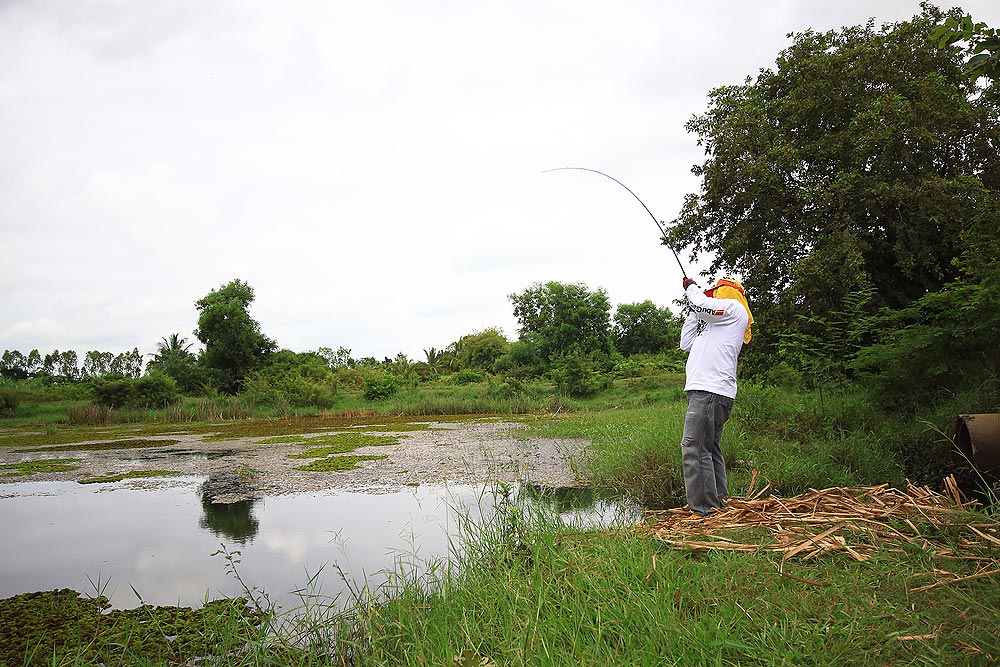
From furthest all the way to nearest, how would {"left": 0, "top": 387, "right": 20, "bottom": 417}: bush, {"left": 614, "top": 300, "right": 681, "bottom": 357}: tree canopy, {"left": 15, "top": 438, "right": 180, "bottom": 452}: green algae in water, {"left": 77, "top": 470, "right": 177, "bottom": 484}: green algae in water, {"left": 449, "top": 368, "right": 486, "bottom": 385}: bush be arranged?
{"left": 614, "top": 300, "right": 681, "bottom": 357}: tree canopy
{"left": 449, "top": 368, "right": 486, "bottom": 385}: bush
{"left": 0, "top": 387, "right": 20, "bottom": 417}: bush
{"left": 15, "top": 438, "right": 180, "bottom": 452}: green algae in water
{"left": 77, "top": 470, "right": 177, "bottom": 484}: green algae in water

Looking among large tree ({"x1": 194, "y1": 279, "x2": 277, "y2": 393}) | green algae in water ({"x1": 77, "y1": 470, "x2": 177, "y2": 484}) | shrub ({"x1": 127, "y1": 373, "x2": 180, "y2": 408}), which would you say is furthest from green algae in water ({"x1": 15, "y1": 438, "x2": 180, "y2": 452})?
large tree ({"x1": 194, "y1": 279, "x2": 277, "y2": 393})

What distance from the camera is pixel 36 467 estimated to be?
33.9ft

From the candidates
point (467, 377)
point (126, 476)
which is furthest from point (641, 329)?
point (126, 476)

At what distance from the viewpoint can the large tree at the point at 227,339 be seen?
93.4 ft

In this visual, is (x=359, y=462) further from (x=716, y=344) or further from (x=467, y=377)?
(x=467, y=377)

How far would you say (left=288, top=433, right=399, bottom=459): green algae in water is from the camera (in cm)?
1137

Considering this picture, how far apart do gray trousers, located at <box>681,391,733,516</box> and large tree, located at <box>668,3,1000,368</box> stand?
5.72 m

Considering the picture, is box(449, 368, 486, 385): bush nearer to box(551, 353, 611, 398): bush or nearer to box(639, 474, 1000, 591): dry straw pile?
box(551, 353, 611, 398): bush

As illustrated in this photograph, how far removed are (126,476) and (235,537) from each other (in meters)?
4.74

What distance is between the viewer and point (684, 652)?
2158 millimetres

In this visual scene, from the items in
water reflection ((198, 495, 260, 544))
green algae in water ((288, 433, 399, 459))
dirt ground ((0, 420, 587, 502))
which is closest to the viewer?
water reflection ((198, 495, 260, 544))

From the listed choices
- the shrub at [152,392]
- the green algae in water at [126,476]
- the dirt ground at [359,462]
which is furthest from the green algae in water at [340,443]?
the shrub at [152,392]

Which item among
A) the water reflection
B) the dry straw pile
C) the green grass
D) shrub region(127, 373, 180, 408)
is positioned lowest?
the water reflection

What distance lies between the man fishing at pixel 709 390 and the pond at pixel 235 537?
2.34ft
